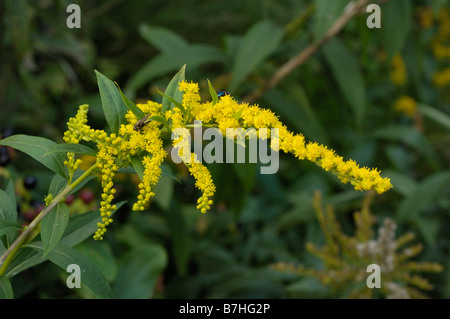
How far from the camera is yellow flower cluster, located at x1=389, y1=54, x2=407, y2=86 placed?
2.04m

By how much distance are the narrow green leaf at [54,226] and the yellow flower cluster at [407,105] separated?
64.7 inches

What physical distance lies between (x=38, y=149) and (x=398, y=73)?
67.0 inches

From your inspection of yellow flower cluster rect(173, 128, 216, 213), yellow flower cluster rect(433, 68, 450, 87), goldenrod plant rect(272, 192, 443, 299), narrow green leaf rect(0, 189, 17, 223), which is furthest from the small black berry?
yellow flower cluster rect(433, 68, 450, 87)

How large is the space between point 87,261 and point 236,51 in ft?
3.41

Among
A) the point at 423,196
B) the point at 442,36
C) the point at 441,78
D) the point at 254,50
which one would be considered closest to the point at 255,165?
the point at 254,50

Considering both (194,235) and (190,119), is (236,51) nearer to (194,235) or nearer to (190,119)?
(194,235)

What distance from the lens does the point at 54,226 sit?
64 centimetres

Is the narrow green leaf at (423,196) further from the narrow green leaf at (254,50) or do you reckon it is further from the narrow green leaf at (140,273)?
the narrow green leaf at (140,273)

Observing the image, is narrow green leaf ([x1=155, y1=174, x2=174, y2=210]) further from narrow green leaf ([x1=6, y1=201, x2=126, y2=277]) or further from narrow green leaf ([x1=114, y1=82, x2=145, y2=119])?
narrow green leaf ([x1=114, y1=82, x2=145, y2=119])

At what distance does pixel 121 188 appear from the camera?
1.48m

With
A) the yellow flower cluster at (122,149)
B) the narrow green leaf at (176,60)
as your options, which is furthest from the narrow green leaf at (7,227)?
the narrow green leaf at (176,60)

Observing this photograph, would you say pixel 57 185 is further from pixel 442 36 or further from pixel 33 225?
pixel 442 36

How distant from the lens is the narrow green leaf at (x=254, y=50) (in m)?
1.38

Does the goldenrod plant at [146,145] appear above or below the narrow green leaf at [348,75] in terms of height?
below
